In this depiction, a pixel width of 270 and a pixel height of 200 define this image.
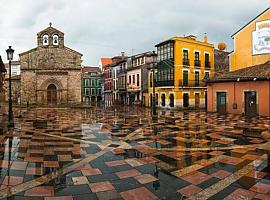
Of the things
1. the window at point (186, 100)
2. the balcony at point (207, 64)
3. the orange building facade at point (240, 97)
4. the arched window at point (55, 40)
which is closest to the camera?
the orange building facade at point (240, 97)

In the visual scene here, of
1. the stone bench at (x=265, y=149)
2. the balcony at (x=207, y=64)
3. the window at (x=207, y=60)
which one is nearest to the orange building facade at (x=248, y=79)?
the balcony at (x=207, y=64)

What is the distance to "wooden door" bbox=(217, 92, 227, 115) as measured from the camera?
940 inches

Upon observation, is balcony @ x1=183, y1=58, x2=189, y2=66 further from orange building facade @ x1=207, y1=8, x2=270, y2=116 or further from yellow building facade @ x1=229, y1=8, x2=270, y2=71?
yellow building facade @ x1=229, y1=8, x2=270, y2=71

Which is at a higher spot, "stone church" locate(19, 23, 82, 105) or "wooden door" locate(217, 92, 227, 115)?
"stone church" locate(19, 23, 82, 105)

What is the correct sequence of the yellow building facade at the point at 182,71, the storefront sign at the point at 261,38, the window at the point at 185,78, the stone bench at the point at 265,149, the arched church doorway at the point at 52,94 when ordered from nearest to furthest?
the stone bench at the point at 265,149 < the storefront sign at the point at 261,38 < the yellow building facade at the point at 182,71 < the window at the point at 185,78 < the arched church doorway at the point at 52,94

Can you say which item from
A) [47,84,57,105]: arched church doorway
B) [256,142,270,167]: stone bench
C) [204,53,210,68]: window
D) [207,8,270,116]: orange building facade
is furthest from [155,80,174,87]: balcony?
[256,142,270,167]: stone bench

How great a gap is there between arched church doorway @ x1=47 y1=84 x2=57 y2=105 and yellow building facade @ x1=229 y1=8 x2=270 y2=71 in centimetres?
2423

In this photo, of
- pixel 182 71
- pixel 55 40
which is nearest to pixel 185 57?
pixel 182 71

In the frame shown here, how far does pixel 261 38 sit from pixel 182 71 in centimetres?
1049

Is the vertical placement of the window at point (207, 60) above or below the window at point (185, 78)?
above

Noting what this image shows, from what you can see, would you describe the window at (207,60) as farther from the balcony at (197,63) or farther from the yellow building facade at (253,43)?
the yellow building facade at (253,43)

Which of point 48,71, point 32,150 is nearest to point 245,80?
point 32,150

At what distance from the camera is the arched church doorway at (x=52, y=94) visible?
35750 millimetres

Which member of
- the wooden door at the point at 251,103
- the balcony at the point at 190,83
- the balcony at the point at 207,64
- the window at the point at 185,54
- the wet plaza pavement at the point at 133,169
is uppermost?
the window at the point at 185,54
